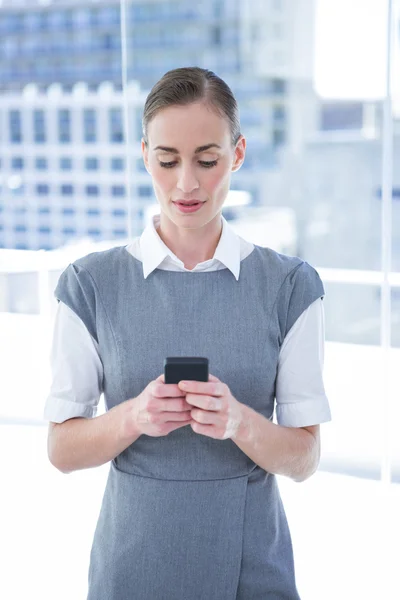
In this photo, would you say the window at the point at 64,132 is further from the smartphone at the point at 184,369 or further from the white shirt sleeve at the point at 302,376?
the smartphone at the point at 184,369

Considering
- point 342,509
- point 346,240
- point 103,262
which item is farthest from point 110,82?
point 103,262

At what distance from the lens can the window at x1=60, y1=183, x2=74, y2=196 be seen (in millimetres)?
32397

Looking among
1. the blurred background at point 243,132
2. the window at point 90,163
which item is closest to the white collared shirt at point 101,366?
the blurred background at point 243,132

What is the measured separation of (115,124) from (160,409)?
31188mm

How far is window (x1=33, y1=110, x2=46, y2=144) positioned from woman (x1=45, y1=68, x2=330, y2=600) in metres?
28.7

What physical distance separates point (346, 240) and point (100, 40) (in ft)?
38.5

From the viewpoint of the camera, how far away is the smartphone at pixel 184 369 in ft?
3.50

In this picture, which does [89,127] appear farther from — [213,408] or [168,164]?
[213,408]

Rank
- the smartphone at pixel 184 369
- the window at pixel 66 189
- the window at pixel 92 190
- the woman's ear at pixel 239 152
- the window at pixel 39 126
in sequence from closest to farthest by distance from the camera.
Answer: the smartphone at pixel 184 369 → the woman's ear at pixel 239 152 → the window at pixel 39 126 → the window at pixel 92 190 → the window at pixel 66 189

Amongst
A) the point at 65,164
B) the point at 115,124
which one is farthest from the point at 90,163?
the point at 65,164

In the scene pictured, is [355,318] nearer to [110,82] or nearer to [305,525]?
[110,82]

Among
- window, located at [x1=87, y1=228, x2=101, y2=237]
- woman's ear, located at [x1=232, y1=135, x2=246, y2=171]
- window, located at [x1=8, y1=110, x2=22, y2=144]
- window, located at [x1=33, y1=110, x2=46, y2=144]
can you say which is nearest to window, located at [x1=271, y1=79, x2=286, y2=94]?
window, located at [x1=33, y1=110, x2=46, y2=144]

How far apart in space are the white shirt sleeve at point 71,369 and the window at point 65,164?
33.5 metres

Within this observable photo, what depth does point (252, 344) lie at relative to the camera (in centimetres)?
125
